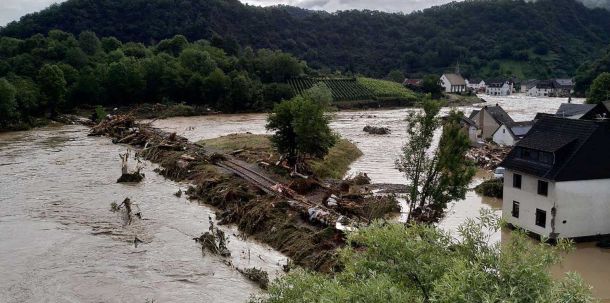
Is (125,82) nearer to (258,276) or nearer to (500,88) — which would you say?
(258,276)

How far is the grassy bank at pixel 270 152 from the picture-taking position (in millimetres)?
36463

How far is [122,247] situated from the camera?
74.0ft

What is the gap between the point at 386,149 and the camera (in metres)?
49.9

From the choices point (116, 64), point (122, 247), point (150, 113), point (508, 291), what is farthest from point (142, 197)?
point (116, 64)

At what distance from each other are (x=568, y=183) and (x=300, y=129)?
1555cm

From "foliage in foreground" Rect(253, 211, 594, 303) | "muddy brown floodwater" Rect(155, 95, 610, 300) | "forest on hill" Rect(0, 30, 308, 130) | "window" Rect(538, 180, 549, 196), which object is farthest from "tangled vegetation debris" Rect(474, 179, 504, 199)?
"forest on hill" Rect(0, 30, 308, 130)

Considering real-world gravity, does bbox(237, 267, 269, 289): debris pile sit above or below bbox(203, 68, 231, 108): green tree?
below

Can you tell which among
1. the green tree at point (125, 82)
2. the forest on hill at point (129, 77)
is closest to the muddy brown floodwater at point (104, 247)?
the forest on hill at point (129, 77)

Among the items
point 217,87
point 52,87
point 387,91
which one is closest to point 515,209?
point 52,87

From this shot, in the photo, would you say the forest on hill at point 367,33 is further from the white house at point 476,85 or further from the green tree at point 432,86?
the green tree at point 432,86

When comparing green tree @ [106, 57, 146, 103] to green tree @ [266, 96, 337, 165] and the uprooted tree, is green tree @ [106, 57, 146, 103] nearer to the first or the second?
green tree @ [266, 96, 337, 165]

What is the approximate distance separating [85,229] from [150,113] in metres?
53.0

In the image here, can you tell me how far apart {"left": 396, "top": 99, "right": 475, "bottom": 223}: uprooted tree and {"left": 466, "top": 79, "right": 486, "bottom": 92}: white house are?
435 feet

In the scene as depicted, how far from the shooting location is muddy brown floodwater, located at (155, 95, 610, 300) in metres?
20.0
